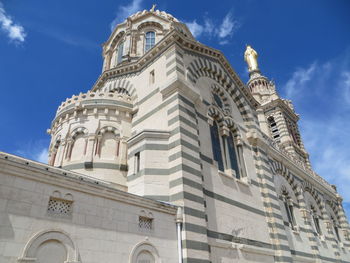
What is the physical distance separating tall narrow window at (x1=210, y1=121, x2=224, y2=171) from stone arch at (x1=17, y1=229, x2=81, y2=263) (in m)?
8.23

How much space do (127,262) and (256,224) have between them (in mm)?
8075

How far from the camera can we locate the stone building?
6578mm

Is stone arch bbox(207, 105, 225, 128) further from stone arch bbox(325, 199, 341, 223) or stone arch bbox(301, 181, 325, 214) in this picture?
stone arch bbox(325, 199, 341, 223)

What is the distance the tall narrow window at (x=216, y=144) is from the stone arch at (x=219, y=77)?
2785mm

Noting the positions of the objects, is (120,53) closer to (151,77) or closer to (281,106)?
(151,77)

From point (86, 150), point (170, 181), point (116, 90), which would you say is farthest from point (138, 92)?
point (170, 181)

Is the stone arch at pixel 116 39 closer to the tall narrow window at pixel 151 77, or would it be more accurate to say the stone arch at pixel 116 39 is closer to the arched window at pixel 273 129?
the tall narrow window at pixel 151 77

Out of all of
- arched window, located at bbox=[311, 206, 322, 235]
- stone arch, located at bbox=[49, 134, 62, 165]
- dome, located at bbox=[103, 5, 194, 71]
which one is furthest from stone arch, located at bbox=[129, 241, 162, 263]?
arched window, located at bbox=[311, 206, 322, 235]

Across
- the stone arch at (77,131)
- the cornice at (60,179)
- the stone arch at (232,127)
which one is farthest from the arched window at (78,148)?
the stone arch at (232,127)

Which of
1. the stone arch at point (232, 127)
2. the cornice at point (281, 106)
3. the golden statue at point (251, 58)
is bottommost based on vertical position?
the stone arch at point (232, 127)

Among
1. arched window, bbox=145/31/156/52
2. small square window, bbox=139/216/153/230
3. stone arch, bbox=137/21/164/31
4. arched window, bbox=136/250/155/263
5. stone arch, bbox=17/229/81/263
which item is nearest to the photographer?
stone arch, bbox=17/229/81/263

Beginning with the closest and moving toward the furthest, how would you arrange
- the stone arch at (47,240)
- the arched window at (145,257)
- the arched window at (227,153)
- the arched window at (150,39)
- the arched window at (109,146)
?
the stone arch at (47,240) < the arched window at (145,257) < the arched window at (109,146) < the arched window at (227,153) < the arched window at (150,39)

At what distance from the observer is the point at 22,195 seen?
627cm

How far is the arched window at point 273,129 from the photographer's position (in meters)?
34.4
